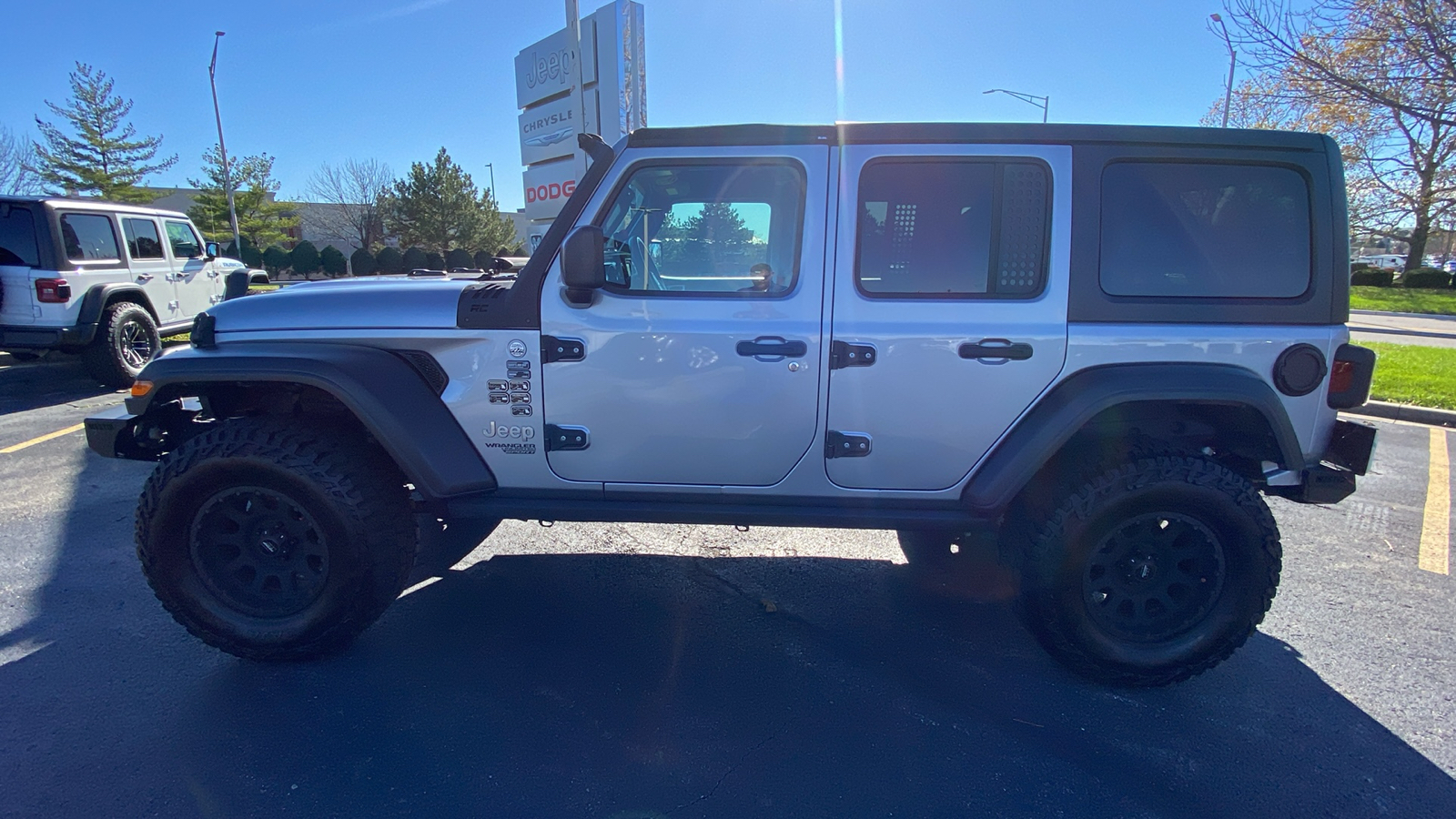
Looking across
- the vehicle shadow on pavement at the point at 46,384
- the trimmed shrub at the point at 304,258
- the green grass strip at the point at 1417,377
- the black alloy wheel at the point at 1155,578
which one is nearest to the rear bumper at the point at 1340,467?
the black alloy wheel at the point at 1155,578

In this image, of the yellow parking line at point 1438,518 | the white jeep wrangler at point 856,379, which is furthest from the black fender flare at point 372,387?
the yellow parking line at point 1438,518

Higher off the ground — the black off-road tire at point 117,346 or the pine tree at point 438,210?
the pine tree at point 438,210

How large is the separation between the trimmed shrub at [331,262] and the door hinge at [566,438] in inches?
1192

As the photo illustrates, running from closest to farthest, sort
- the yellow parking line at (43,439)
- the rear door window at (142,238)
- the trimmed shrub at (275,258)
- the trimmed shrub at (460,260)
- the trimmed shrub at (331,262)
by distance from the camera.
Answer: the yellow parking line at (43,439) < the rear door window at (142,238) < the trimmed shrub at (460,260) < the trimmed shrub at (331,262) < the trimmed shrub at (275,258)

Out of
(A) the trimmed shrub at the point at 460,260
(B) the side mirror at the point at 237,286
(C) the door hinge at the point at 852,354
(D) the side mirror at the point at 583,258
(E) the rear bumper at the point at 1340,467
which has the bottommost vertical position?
(E) the rear bumper at the point at 1340,467

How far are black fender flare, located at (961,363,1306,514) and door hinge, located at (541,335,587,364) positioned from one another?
1.61 meters

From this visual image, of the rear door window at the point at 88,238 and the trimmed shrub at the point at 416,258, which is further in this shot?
the trimmed shrub at the point at 416,258

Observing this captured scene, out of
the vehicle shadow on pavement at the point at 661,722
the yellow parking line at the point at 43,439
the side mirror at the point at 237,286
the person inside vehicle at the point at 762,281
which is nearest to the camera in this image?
the vehicle shadow on pavement at the point at 661,722

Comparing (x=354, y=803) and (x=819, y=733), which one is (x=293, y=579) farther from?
(x=819, y=733)

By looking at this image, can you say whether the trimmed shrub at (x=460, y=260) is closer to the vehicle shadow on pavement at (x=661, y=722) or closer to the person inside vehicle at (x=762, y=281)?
the vehicle shadow on pavement at (x=661, y=722)

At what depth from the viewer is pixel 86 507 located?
4.43 meters

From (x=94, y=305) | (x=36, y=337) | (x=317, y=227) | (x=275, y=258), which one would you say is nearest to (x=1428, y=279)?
(x=94, y=305)

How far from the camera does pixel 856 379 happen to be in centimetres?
267

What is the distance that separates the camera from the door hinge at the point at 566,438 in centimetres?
278
